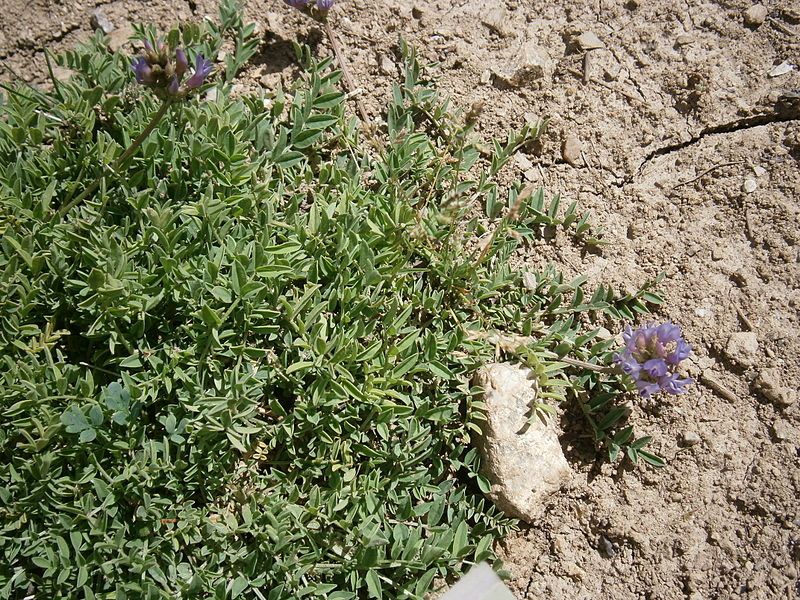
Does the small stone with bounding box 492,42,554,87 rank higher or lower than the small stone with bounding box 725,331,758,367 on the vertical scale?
higher

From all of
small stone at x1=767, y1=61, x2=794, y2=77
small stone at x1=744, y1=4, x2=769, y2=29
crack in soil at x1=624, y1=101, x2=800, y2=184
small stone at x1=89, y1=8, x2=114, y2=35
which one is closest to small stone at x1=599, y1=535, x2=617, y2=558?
crack in soil at x1=624, y1=101, x2=800, y2=184

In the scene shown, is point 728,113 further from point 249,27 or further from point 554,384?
point 249,27

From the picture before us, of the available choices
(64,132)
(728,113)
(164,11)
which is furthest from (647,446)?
(164,11)

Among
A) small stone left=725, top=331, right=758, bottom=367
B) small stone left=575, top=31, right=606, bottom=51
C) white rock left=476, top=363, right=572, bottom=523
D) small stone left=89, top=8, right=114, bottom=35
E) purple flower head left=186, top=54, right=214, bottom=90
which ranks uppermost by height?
small stone left=575, top=31, right=606, bottom=51

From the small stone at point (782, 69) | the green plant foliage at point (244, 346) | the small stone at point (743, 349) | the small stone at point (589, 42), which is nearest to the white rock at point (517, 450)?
the green plant foliage at point (244, 346)

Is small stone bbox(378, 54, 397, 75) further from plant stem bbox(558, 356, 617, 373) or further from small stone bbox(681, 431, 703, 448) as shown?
small stone bbox(681, 431, 703, 448)

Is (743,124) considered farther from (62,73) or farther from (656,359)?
(62,73)

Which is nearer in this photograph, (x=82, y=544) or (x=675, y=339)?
(x=82, y=544)
